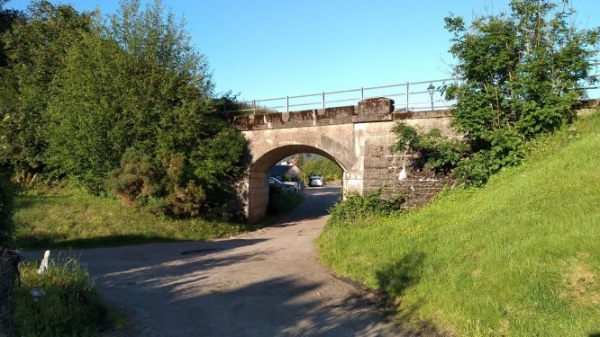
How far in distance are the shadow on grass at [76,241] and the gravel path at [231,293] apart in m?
1.00

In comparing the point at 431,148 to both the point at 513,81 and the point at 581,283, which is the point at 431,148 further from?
the point at 581,283

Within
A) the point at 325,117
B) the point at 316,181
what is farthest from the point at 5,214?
the point at 316,181

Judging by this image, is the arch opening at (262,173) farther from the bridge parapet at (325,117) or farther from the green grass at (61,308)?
the green grass at (61,308)

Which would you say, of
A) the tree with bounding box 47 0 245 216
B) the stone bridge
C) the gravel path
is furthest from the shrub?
the stone bridge

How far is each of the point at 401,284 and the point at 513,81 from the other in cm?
764

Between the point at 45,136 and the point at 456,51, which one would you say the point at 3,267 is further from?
the point at 45,136

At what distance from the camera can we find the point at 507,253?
6.74 meters

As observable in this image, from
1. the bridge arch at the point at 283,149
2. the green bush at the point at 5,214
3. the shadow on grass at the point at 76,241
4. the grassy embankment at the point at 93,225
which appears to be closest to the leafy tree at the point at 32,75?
the grassy embankment at the point at 93,225

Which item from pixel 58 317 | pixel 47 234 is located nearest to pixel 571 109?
pixel 58 317

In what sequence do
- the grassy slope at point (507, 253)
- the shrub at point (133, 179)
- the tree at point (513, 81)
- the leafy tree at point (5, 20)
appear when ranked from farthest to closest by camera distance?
the leafy tree at point (5, 20) → the shrub at point (133, 179) → the tree at point (513, 81) → the grassy slope at point (507, 253)

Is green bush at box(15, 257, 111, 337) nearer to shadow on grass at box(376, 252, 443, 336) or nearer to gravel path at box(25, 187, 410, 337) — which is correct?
gravel path at box(25, 187, 410, 337)

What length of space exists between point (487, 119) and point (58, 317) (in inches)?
455

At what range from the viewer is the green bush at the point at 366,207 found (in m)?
14.5

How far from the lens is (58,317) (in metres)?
5.23
